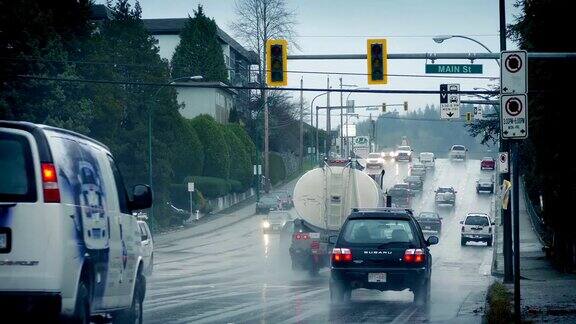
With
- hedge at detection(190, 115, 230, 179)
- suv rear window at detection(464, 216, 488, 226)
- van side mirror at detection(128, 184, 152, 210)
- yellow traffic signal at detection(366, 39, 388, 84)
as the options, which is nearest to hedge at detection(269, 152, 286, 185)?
hedge at detection(190, 115, 230, 179)

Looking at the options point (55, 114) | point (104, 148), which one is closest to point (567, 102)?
point (104, 148)

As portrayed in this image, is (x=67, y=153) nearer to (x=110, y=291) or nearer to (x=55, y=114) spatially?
(x=110, y=291)

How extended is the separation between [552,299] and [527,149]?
19136 mm

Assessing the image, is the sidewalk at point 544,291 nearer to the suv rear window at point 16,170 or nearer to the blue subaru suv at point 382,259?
the blue subaru suv at point 382,259

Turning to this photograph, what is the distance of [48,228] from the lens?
34.6 ft

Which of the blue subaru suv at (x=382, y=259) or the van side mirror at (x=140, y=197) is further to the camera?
the blue subaru suv at (x=382, y=259)

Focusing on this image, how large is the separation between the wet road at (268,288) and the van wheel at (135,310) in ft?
11.4

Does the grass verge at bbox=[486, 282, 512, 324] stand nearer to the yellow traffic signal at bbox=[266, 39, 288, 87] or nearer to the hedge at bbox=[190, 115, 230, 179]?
the yellow traffic signal at bbox=[266, 39, 288, 87]

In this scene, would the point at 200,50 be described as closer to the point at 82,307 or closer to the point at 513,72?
the point at 513,72

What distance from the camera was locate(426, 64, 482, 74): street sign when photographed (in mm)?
31875

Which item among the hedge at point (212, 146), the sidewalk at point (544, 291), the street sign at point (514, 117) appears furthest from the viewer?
the hedge at point (212, 146)

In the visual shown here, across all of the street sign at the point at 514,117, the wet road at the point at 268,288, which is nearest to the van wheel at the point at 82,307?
the street sign at the point at 514,117

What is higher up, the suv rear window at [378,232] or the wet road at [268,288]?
the suv rear window at [378,232]

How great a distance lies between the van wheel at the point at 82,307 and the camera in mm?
11055
